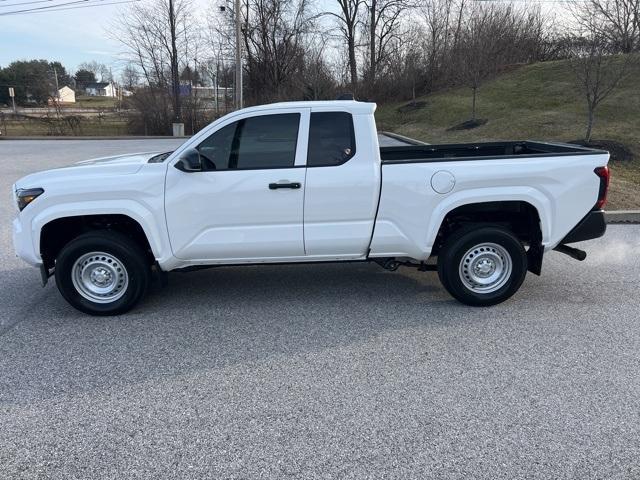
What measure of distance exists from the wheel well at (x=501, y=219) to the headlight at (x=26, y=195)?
374 centimetres

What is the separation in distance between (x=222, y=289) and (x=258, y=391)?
2.20m

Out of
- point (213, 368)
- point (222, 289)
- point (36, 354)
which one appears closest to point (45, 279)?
point (36, 354)

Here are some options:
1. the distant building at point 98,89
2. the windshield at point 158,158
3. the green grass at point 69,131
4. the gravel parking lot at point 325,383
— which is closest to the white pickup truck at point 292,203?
the windshield at point 158,158

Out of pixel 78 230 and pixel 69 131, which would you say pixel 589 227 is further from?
pixel 69 131

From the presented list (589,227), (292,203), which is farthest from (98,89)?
(589,227)

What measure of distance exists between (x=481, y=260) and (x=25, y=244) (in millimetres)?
4282

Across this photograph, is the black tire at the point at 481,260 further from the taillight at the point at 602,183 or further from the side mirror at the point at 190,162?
the side mirror at the point at 190,162

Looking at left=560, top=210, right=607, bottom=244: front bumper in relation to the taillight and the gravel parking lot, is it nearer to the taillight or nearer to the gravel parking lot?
the taillight

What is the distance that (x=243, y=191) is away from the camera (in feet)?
15.3

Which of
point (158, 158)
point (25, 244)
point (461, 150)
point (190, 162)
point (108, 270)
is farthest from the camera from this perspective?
point (461, 150)

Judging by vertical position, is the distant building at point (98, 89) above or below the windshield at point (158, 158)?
above

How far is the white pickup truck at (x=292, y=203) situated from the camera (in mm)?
4664

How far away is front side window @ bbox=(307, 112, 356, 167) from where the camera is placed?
4746 millimetres

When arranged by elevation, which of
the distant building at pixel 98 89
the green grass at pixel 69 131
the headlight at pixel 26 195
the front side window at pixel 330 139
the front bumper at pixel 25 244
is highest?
the distant building at pixel 98 89
